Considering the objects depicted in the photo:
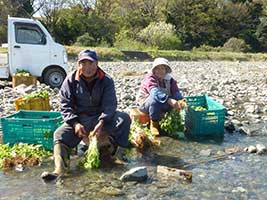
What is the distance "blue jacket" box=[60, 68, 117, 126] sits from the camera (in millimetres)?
5949

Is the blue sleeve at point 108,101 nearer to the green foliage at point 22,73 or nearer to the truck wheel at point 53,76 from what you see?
the green foliage at point 22,73

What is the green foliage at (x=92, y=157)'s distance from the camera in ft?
18.7

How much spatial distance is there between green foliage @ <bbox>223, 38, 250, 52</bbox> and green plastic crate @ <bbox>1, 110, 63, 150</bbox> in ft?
136

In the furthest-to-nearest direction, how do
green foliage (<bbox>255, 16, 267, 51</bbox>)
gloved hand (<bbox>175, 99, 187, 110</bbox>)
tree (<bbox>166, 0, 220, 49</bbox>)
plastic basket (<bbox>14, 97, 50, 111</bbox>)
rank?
green foliage (<bbox>255, 16, 267, 51</bbox>)
tree (<bbox>166, 0, 220, 49</bbox>)
plastic basket (<bbox>14, 97, 50, 111</bbox>)
gloved hand (<bbox>175, 99, 187, 110</bbox>)

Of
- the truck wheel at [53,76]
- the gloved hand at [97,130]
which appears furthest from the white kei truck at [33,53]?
the gloved hand at [97,130]

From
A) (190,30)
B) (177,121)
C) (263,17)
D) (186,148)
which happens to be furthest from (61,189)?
(263,17)

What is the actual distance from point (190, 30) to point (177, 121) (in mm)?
42043

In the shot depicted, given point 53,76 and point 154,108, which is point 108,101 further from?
point 53,76

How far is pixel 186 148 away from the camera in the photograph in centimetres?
711

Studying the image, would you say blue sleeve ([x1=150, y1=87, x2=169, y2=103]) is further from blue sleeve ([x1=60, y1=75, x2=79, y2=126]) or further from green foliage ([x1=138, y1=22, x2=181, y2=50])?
green foliage ([x1=138, y1=22, x2=181, y2=50])

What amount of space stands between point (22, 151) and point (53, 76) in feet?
25.1

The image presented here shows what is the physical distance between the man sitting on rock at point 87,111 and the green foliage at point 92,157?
5.4 inches

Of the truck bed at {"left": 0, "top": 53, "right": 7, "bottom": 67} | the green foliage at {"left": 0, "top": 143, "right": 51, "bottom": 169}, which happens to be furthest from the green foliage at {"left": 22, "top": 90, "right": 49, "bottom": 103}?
the truck bed at {"left": 0, "top": 53, "right": 7, "bottom": 67}

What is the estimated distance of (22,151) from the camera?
20.3 ft
